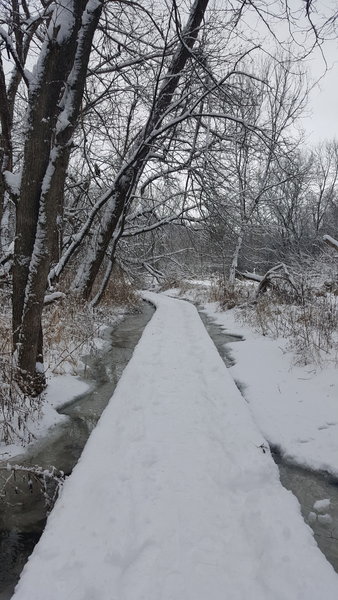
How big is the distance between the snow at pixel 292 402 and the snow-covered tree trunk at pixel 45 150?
2701mm

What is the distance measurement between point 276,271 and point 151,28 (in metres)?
7.10

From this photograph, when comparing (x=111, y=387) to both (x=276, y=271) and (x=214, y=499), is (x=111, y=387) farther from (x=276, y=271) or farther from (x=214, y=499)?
(x=276, y=271)

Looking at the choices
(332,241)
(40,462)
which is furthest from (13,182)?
(332,241)

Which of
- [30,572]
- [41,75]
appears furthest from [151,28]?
[30,572]

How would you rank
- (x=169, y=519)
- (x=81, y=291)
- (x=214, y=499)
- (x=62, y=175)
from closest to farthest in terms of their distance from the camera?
(x=169, y=519) → (x=214, y=499) → (x=62, y=175) → (x=81, y=291)

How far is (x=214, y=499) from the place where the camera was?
2.58 m

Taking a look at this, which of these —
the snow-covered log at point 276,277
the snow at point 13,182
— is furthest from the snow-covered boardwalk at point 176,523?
the snow-covered log at point 276,277

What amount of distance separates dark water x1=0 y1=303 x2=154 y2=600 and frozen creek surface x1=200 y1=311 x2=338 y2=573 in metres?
1.87

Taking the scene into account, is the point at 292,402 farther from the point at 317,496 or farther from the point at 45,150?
the point at 45,150

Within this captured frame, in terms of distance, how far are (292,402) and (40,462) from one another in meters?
3.00

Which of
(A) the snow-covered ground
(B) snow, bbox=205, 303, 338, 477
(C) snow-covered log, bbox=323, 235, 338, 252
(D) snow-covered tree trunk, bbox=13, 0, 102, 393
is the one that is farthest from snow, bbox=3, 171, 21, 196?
(C) snow-covered log, bbox=323, 235, 338, 252

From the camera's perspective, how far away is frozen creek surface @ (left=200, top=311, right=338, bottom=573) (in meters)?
2.45

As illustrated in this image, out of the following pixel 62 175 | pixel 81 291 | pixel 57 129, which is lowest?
pixel 81 291

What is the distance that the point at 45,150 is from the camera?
376cm
